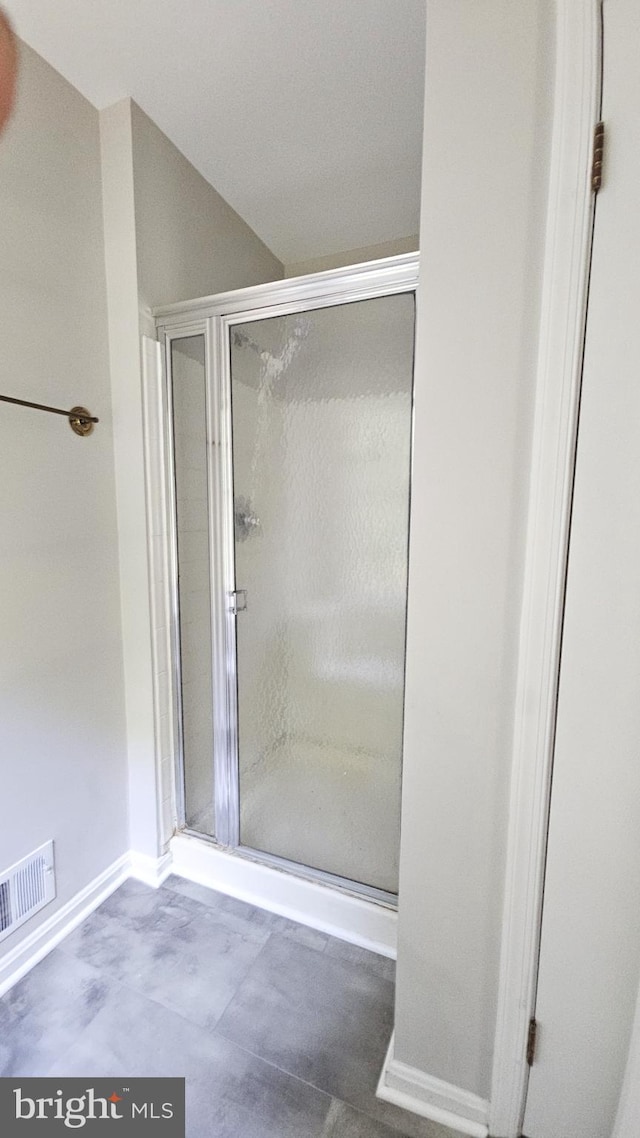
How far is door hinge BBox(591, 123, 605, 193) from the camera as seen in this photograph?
2.24ft

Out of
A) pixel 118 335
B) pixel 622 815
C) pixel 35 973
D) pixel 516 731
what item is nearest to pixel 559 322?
pixel 516 731

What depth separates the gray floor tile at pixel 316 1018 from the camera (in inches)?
41.0

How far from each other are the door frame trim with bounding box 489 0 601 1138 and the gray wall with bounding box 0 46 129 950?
1.24 m

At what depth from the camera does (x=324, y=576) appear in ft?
4.66

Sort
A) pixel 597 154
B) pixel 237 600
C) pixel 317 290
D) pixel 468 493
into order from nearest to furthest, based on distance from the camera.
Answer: pixel 597 154 → pixel 468 493 → pixel 317 290 → pixel 237 600

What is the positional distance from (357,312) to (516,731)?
1145 mm

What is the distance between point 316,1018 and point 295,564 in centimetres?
121

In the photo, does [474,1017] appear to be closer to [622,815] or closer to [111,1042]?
[622,815]

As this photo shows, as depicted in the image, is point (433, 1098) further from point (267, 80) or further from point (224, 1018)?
point (267, 80)

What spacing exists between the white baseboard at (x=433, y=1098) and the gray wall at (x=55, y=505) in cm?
103

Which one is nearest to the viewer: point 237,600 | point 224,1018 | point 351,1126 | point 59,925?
point 351,1126

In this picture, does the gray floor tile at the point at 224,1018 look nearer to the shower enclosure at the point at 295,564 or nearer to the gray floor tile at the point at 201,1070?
the gray floor tile at the point at 201,1070

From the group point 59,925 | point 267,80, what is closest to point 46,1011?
point 59,925

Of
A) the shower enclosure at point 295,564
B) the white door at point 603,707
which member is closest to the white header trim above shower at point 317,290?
the shower enclosure at point 295,564
